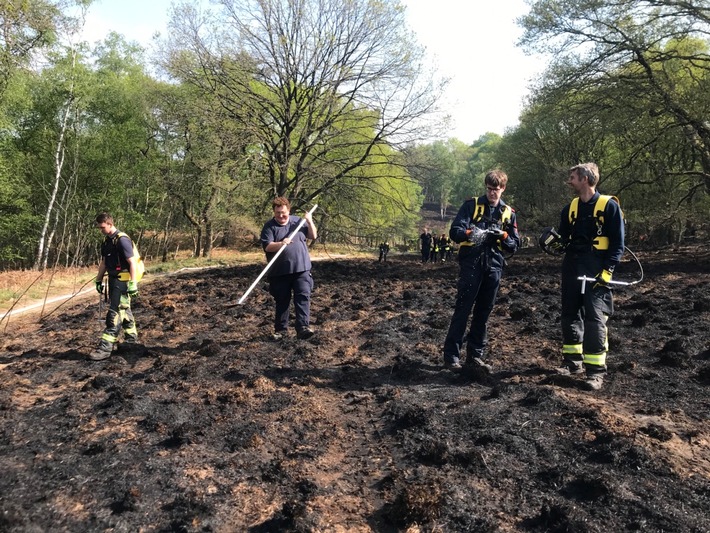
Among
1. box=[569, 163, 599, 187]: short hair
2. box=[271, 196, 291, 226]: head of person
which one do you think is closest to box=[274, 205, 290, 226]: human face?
box=[271, 196, 291, 226]: head of person

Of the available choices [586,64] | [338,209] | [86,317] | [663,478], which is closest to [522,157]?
[338,209]

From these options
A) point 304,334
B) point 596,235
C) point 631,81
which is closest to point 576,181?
point 596,235

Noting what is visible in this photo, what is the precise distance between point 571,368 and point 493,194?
2.06 metres

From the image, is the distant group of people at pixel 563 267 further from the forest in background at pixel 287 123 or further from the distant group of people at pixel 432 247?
the distant group of people at pixel 432 247

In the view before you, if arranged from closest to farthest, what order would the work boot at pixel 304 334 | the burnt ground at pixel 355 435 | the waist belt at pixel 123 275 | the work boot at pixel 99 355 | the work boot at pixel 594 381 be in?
the burnt ground at pixel 355 435
the work boot at pixel 594 381
the work boot at pixel 99 355
the waist belt at pixel 123 275
the work boot at pixel 304 334

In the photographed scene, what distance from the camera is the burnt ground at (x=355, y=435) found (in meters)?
→ 2.90

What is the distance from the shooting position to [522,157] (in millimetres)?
44188

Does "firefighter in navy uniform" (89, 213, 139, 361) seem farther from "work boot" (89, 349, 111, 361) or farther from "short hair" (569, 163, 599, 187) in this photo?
"short hair" (569, 163, 599, 187)

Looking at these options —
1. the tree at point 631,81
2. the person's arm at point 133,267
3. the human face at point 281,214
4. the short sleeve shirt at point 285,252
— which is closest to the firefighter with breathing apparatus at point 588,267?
the short sleeve shirt at point 285,252

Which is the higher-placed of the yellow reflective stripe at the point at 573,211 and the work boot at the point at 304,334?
the yellow reflective stripe at the point at 573,211

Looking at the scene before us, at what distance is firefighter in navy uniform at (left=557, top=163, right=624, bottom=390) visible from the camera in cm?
493

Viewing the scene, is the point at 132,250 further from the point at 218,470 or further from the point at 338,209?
the point at 338,209

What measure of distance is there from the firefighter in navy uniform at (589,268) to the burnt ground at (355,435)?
1.24 ft

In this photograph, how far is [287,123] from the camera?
24.2 metres
